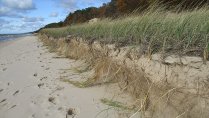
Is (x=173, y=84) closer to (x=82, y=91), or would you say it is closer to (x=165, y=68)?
(x=165, y=68)

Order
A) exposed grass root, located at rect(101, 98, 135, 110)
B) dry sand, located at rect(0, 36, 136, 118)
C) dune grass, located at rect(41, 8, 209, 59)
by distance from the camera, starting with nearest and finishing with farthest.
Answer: dune grass, located at rect(41, 8, 209, 59)
exposed grass root, located at rect(101, 98, 135, 110)
dry sand, located at rect(0, 36, 136, 118)

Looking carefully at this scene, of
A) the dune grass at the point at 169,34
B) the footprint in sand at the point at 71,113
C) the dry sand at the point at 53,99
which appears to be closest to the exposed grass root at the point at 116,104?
the dry sand at the point at 53,99

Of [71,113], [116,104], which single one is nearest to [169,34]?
[116,104]

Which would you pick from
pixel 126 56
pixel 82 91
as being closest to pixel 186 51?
pixel 126 56

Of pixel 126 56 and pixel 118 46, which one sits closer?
pixel 126 56

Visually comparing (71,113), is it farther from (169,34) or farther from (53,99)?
(169,34)

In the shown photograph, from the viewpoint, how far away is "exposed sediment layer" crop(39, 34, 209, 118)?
96.4 inches

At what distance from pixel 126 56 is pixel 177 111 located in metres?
1.31

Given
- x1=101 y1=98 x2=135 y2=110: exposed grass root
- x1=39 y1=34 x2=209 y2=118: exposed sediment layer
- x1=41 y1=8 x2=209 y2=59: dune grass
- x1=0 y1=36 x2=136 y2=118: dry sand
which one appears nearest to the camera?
x1=39 y1=34 x2=209 y2=118: exposed sediment layer

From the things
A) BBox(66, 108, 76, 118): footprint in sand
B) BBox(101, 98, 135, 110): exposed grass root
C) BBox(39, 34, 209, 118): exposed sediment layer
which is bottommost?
BBox(66, 108, 76, 118): footprint in sand

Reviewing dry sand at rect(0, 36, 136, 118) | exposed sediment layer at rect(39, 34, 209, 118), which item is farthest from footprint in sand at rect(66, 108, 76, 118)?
exposed sediment layer at rect(39, 34, 209, 118)

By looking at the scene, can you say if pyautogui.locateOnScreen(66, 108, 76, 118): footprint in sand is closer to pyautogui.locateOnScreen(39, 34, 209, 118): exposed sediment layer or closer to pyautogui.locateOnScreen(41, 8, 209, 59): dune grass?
pyautogui.locateOnScreen(39, 34, 209, 118): exposed sediment layer

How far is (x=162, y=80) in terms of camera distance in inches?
115

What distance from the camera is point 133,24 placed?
16.4 feet
